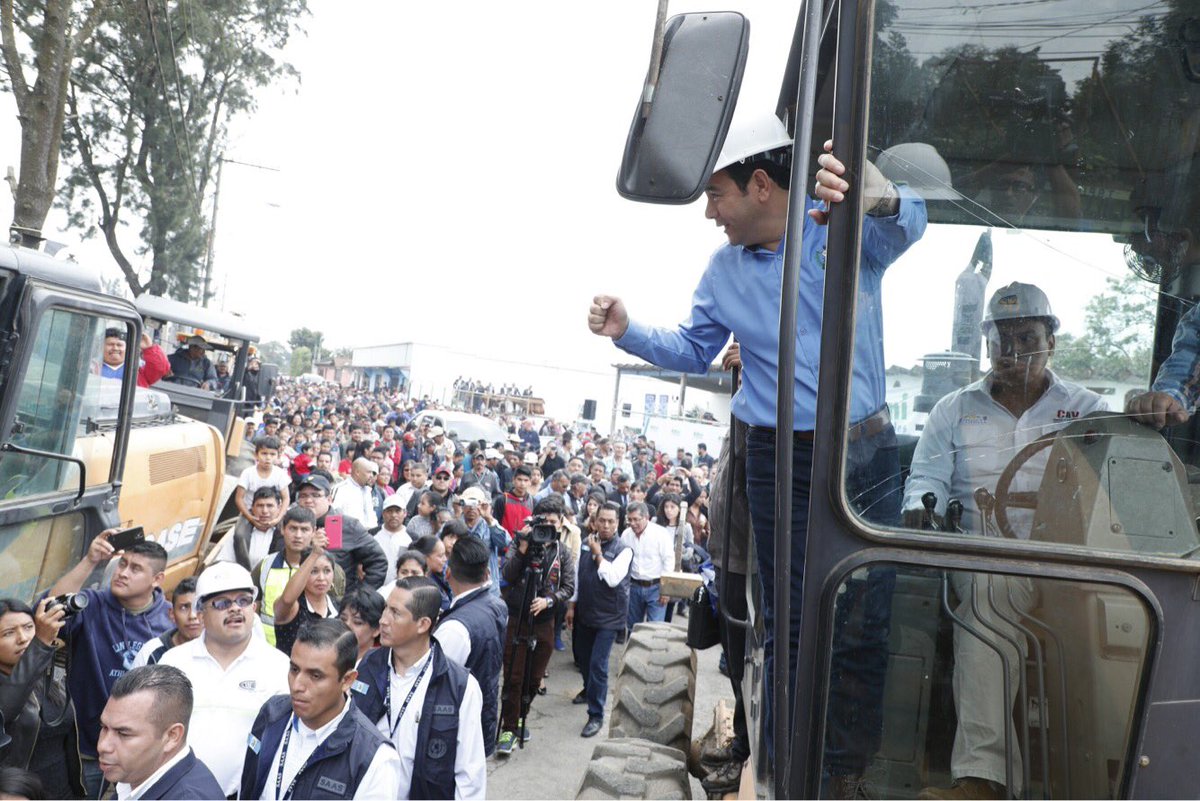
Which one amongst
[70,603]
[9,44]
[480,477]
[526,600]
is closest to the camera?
[70,603]

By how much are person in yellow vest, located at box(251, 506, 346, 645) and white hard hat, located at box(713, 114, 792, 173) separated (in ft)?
13.1

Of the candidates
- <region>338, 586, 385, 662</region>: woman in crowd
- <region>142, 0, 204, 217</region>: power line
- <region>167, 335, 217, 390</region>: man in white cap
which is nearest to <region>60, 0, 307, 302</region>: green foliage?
<region>142, 0, 204, 217</region>: power line

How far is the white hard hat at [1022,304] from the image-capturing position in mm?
1792

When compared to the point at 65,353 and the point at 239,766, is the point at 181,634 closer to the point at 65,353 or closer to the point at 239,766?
the point at 239,766

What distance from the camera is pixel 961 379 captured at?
5.99 ft

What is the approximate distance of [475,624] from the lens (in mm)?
4715

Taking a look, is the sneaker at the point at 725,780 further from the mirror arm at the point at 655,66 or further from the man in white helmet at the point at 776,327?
the mirror arm at the point at 655,66

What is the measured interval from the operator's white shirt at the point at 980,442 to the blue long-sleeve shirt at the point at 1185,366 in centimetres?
14

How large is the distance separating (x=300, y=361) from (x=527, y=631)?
349ft

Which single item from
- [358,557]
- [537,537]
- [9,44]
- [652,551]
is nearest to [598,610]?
[537,537]

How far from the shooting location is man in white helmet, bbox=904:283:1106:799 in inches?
69.8

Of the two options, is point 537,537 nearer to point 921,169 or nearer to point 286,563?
point 286,563

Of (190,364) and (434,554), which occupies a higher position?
(190,364)

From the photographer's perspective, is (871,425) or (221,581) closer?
(871,425)
